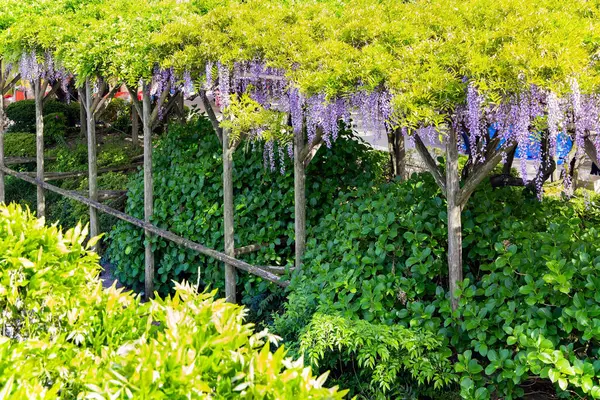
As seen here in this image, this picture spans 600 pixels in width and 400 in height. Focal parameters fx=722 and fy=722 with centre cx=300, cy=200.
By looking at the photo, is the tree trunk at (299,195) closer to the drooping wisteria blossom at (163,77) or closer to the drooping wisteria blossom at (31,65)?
the drooping wisteria blossom at (163,77)

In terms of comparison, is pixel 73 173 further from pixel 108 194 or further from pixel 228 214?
pixel 228 214

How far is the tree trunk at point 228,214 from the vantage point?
6390 millimetres

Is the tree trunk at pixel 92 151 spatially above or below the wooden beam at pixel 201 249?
above

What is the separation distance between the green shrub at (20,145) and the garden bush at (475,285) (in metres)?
9.41

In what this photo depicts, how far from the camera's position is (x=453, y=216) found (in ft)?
14.9

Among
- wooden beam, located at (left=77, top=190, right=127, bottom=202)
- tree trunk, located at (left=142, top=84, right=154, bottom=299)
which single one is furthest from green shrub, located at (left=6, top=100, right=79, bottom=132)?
tree trunk, located at (left=142, top=84, right=154, bottom=299)

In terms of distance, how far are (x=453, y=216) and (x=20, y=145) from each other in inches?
446

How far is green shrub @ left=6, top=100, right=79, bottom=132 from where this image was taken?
1588 centimetres

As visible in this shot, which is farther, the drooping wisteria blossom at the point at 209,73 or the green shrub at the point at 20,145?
the green shrub at the point at 20,145

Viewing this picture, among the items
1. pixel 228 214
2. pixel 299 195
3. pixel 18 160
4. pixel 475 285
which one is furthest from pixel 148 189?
pixel 18 160

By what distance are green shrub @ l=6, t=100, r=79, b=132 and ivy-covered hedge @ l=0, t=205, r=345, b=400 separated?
40.7 feet

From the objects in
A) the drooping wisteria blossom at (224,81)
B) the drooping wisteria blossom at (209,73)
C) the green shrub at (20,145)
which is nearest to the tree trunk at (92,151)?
the drooping wisteria blossom at (209,73)

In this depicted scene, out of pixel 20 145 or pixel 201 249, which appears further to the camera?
pixel 20 145

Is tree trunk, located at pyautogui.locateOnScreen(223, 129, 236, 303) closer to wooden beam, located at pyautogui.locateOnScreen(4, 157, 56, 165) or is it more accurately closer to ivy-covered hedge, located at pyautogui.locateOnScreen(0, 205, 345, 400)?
ivy-covered hedge, located at pyautogui.locateOnScreen(0, 205, 345, 400)
